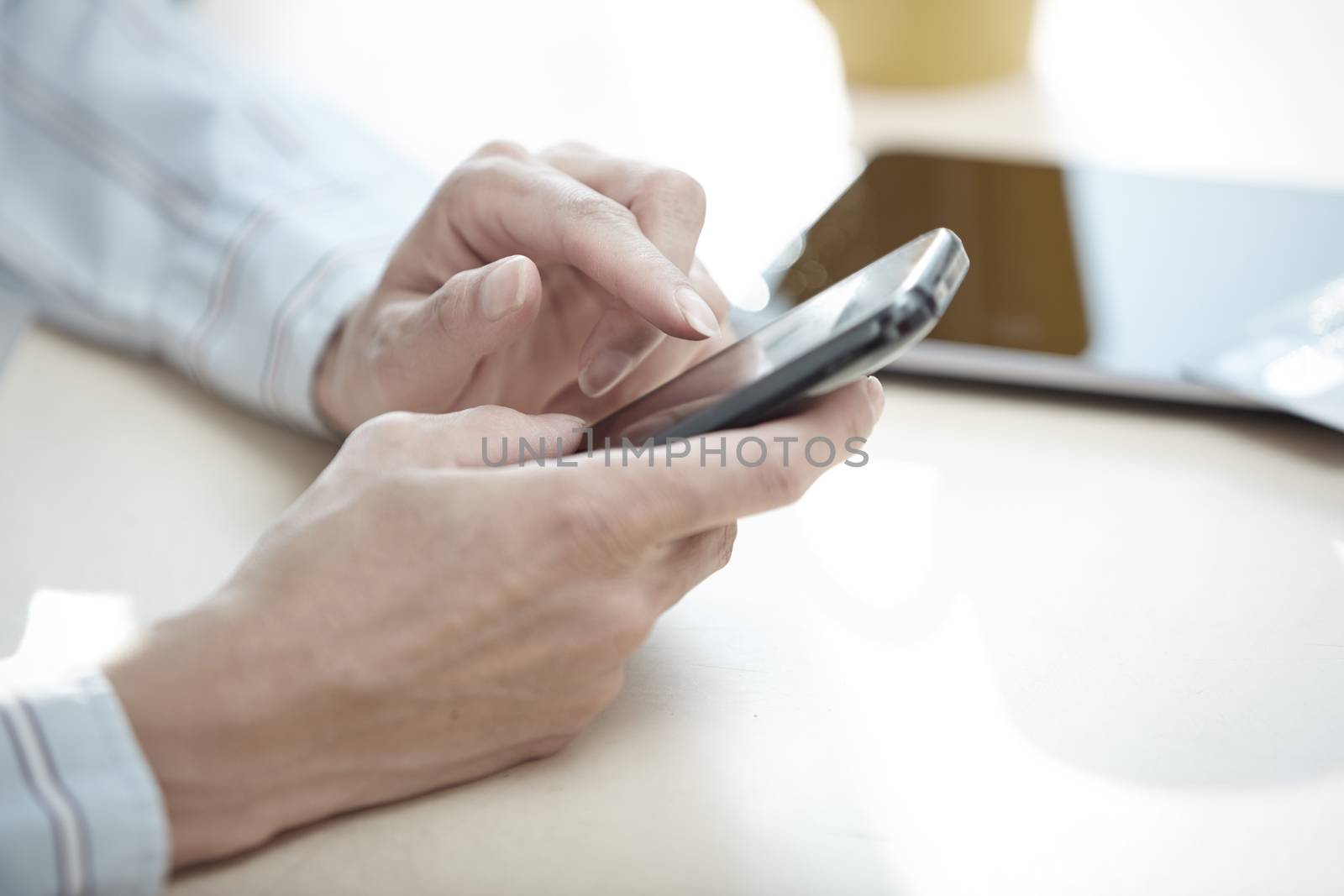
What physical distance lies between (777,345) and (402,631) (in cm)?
15

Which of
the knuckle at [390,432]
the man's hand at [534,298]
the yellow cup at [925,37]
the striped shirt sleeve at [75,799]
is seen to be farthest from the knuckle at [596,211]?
the yellow cup at [925,37]

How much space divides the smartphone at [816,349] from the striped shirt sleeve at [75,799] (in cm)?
18

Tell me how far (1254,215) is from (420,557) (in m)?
0.53

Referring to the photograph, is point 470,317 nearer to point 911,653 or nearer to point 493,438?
point 493,438

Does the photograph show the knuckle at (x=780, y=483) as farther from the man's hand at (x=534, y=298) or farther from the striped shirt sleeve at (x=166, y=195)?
the striped shirt sleeve at (x=166, y=195)

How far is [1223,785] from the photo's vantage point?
0.37 metres

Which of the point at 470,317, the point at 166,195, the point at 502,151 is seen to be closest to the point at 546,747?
the point at 470,317

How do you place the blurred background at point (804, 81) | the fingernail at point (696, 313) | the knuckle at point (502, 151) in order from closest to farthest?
the fingernail at point (696, 313)
the knuckle at point (502, 151)
the blurred background at point (804, 81)

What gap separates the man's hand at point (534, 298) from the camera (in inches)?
17.3

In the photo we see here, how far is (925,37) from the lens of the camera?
2.79ft

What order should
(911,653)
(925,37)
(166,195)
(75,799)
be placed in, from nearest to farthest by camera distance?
(75,799) → (911,653) → (166,195) → (925,37)

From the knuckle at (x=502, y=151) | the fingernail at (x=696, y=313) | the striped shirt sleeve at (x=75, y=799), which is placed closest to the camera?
the striped shirt sleeve at (x=75, y=799)

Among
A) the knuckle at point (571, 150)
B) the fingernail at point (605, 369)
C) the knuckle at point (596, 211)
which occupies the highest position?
the knuckle at point (571, 150)

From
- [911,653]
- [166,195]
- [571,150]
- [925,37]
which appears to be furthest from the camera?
[925,37]
